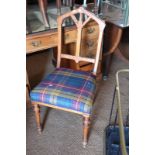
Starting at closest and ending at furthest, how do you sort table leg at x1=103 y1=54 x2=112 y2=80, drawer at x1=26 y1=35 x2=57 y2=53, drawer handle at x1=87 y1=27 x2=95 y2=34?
drawer at x1=26 y1=35 x2=57 y2=53 → drawer handle at x1=87 y1=27 x2=95 y2=34 → table leg at x1=103 y1=54 x2=112 y2=80

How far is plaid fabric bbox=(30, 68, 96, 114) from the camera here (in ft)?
4.22

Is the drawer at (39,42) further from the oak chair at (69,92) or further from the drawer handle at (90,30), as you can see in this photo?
the drawer handle at (90,30)

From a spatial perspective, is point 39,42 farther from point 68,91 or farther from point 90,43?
point 90,43

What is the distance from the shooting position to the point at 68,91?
1.34 meters

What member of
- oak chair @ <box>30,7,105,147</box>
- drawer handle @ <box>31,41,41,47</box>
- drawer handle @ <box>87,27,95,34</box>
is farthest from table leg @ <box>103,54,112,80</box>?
drawer handle @ <box>31,41,41,47</box>

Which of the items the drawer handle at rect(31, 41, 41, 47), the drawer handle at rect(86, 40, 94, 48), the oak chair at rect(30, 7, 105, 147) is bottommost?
the oak chair at rect(30, 7, 105, 147)

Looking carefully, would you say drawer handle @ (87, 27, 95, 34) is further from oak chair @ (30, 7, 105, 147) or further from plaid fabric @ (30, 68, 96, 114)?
plaid fabric @ (30, 68, 96, 114)

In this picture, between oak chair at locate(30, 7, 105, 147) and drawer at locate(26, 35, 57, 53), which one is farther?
drawer at locate(26, 35, 57, 53)

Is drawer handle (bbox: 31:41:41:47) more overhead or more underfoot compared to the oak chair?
more overhead

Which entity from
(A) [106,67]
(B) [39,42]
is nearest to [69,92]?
Answer: (B) [39,42]

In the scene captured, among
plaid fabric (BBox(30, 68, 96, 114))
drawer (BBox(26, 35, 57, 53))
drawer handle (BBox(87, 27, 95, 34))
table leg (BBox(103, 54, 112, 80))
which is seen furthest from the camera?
table leg (BBox(103, 54, 112, 80))

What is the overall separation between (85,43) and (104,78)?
23.0 inches
